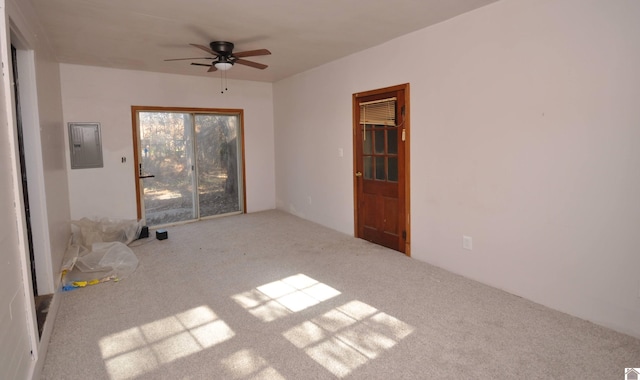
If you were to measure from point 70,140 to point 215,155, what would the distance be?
2.09 metres

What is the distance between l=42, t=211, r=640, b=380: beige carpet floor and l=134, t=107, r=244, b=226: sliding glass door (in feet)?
6.95

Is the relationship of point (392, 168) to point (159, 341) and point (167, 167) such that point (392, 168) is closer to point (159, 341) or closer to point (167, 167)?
point (159, 341)

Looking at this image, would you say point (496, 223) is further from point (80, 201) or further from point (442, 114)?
point (80, 201)

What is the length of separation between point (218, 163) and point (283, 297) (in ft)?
12.4

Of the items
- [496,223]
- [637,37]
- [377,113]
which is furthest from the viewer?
[377,113]

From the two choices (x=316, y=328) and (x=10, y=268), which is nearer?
(x=10, y=268)

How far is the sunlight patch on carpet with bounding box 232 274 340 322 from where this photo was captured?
9.39 feet

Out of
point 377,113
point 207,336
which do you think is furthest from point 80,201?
point 377,113

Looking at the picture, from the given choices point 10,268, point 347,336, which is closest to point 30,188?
point 10,268

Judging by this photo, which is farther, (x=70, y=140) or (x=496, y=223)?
(x=70, y=140)

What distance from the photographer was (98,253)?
13.0 ft

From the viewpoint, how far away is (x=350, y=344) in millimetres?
2381

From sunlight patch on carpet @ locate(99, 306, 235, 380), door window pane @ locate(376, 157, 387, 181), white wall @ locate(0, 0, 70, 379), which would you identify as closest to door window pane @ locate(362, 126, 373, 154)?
door window pane @ locate(376, 157, 387, 181)

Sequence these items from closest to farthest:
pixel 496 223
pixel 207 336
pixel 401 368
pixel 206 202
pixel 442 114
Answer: pixel 401 368
pixel 207 336
pixel 496 223
pixel 442 114
pixel 206 202
